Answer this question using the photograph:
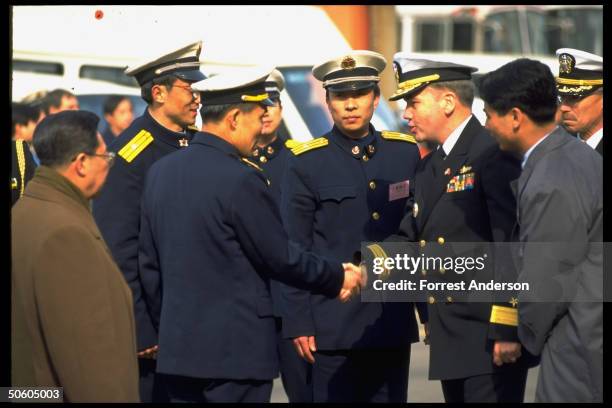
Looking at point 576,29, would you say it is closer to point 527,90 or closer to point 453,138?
point 453,138

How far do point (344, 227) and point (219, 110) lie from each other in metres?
1.11

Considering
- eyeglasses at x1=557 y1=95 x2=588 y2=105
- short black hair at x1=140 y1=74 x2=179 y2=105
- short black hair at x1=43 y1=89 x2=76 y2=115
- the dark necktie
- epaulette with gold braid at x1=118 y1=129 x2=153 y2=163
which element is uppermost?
short black hair at x1=43 y1=89 x2=76 y2=115

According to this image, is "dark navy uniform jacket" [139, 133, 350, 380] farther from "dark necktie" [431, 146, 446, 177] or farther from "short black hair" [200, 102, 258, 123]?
"dark necktie" [431, 146, 446, 177]

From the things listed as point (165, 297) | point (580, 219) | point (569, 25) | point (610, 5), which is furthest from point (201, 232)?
point (569, 25)

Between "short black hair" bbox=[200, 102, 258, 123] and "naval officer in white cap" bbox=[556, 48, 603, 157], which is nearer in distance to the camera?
"short black hair" bbox=[200, 102, 258, 123]

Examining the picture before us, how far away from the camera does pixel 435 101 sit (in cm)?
614

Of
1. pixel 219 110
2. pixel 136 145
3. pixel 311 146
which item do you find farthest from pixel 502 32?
pixel 219 110

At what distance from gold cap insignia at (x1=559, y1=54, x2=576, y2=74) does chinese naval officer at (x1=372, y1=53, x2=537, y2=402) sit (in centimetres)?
54

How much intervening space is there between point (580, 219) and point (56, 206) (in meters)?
1.96

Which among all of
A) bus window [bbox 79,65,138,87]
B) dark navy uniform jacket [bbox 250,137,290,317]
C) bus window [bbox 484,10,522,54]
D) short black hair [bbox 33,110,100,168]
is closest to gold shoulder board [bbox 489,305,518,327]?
short black hair [bbox 33,110,100,168]

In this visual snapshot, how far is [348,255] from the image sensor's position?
21.8ft

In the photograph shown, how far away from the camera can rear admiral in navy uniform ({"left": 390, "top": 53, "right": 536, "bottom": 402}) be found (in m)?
5.65

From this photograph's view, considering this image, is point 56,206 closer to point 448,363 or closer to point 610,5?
point 448,363

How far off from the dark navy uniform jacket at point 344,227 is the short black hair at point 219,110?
3.10 ft
